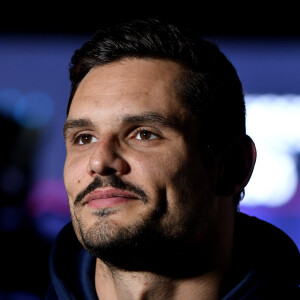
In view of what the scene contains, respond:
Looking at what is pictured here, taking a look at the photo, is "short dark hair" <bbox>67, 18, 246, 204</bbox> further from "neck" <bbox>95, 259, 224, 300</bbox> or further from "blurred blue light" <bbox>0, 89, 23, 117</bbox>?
"blurred blue light" <bbox>0, 89, 23, 117</bbox>

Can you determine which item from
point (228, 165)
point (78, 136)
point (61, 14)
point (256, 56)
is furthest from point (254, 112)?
point (78, 136)

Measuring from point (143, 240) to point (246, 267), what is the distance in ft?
1.03

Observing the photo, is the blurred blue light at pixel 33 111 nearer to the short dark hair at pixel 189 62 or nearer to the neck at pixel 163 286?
the short dark hair at pixel 189 62

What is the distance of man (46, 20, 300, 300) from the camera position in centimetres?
125

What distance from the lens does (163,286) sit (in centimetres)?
131

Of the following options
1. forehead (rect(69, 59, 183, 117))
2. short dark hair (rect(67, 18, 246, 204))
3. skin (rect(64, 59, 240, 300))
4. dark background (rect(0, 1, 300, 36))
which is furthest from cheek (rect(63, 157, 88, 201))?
dark background (rect(0, 1, 300, 36))

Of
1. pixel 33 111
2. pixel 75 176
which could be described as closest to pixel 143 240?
pixel 75 176

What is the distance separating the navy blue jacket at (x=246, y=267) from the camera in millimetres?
1326

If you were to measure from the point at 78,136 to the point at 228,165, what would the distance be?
0.37 meters

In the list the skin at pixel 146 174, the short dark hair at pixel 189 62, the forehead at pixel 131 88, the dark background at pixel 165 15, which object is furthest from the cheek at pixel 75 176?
the dark background at pixel 165 15

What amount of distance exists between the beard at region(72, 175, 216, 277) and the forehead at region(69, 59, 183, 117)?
0.59ft

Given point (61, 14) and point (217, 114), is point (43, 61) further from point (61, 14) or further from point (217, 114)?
point (217, 114)

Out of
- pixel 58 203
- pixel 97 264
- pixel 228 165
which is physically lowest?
pixel 58 203

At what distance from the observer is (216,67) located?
57.3 inches
